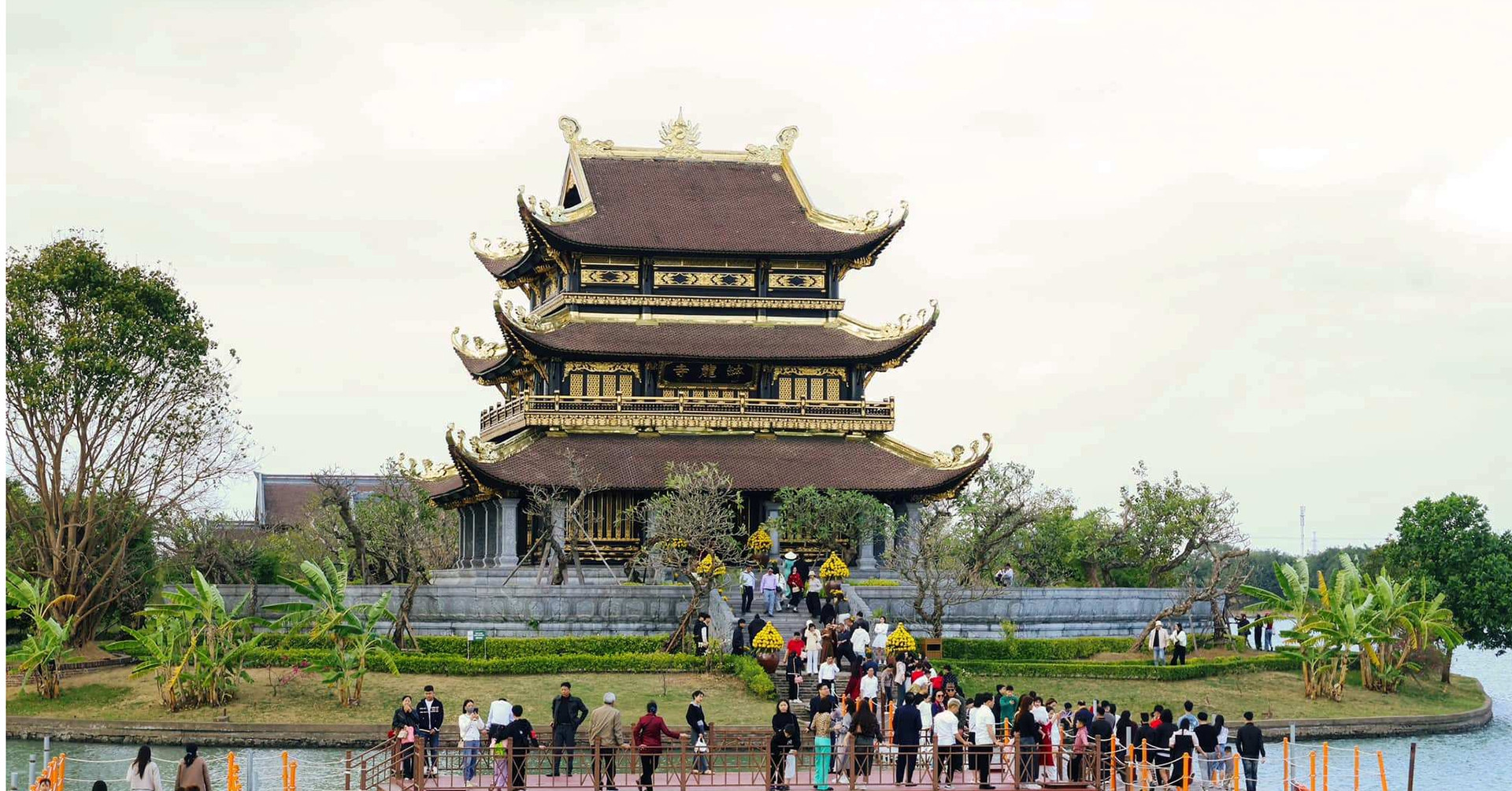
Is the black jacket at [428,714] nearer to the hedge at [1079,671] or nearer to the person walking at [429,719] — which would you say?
the person walking at [429,719]

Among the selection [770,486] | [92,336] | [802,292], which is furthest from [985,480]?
[92,336]

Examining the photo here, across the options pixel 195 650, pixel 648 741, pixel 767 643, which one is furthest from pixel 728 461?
pixel 648 741

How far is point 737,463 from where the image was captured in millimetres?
64000

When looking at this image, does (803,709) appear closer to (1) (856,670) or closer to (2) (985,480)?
(1) (856,670)

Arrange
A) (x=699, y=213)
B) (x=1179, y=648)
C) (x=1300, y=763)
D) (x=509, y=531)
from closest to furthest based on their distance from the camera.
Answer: (x=1300, y=763)
(x=1179, y=648)
(x=509, y=531)
(x=699, y=213)

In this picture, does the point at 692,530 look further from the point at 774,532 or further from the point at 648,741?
the point at 648,741

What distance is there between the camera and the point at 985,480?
60844 mm

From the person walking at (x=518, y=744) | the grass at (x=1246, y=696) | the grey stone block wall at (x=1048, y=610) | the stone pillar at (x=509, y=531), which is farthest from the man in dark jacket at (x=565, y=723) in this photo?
the stone pillar at (x=509, y=531)

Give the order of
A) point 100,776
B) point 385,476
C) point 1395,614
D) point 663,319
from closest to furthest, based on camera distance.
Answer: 1. point 100,776
2. point 1395,614
3. point 663,319
4. point 385,476

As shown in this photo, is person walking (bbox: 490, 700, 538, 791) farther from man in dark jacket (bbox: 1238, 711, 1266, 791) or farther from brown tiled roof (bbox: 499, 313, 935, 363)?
brown tiled roof (bbox: 499, 313, 935, 363)

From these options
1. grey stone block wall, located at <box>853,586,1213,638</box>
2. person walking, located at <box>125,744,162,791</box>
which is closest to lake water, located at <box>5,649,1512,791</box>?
grey stone block wall, located at <box>853,586,1213,638</box>

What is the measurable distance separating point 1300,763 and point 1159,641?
9.14 m

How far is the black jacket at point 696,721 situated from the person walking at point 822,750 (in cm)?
201

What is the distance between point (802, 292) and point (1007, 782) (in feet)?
126
